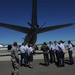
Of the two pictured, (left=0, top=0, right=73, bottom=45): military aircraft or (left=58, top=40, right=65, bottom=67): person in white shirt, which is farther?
(left=0, top=0, right=73, bottom=45): military aircraft

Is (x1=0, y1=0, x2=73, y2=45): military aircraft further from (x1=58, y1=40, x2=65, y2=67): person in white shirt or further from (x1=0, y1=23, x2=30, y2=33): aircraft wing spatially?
(x1=58, y1=40, x2=65, y2=67): person in white shirt

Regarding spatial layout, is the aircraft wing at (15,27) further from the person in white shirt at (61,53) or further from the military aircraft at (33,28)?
the person in white shirt at (61,53)

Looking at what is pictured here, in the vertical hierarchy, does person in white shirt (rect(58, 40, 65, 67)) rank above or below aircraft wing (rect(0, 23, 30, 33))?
below

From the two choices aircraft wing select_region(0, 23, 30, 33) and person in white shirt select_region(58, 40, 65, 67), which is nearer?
person in white shirt select_region(58, 40, 65, 67)

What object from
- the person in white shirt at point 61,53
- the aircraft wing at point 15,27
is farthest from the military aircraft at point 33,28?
the person in white shirt at point 61,53

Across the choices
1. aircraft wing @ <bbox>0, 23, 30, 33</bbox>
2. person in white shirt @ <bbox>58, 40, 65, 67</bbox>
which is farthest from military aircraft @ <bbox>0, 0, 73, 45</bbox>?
person in white shirt @ <bbox>58, 40, 65, 67</bbox>

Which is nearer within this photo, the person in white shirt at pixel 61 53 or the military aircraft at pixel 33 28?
the person in white shirt at pixel 61 53

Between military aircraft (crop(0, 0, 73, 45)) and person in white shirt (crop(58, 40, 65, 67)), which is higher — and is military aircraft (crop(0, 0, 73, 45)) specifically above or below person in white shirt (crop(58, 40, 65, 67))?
above

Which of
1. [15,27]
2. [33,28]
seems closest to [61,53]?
[15,27]

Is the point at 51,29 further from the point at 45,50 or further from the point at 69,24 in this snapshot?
the point at 45,50

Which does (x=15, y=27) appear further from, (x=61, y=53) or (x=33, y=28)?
(x=61, y=53)

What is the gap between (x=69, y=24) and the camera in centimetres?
2170

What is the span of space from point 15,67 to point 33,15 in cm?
1713

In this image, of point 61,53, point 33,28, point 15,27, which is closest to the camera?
point 61,53
